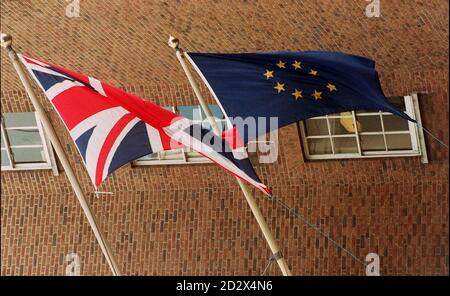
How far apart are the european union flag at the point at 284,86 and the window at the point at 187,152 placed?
4440mm

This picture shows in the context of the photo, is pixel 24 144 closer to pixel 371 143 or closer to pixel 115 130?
pixel 115 130

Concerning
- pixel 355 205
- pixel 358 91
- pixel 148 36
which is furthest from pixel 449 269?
pixel 148 36

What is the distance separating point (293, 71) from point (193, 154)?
5223mm

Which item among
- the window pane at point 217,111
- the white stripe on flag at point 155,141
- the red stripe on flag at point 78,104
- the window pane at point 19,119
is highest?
the window pane at point 19,119

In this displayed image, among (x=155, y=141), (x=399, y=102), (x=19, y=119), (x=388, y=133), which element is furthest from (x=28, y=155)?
(x=399, y=102)

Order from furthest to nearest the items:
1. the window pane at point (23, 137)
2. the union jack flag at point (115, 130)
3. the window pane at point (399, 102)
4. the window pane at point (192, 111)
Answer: the window pane at point (23, 137)
the window pane at point (192, 111)
the window pane at point (399, 102)
the union jack flag at point (115, 130)

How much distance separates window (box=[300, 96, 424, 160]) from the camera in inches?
754

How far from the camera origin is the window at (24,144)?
21.0 m

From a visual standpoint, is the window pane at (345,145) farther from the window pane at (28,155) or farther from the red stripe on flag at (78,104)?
the window pane at (28,155)

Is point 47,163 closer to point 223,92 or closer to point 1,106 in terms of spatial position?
point 1,106

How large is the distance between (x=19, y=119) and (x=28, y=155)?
0.72 meters

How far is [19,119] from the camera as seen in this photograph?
2112 centimetres

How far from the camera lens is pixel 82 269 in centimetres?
2075

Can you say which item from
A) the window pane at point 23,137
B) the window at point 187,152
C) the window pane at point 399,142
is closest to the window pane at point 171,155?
the window at point 187,152
